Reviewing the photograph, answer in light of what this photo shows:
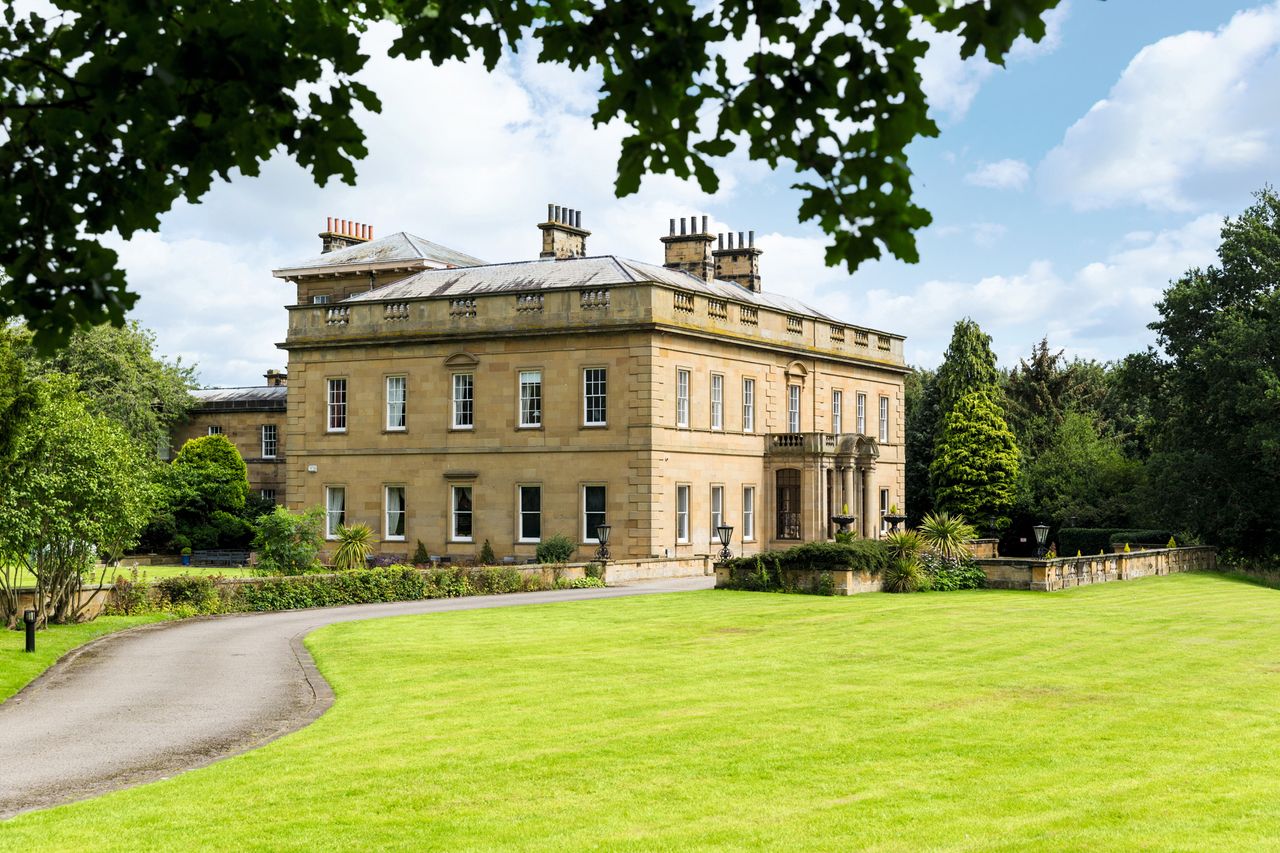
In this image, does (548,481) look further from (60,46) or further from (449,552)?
(60,46)

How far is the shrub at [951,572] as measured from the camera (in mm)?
32562

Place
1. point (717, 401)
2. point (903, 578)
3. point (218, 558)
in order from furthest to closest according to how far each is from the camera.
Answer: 1. point (218, 558)
2. point (717, 401)
3. point (903, 578)

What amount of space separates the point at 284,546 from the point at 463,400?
13.1 meters

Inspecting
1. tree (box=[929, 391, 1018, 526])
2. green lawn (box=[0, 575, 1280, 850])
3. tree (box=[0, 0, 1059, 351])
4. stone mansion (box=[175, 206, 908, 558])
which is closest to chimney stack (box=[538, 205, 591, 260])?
stone mansion (box=[175, 206, 908, 558])

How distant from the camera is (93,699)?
16312mm

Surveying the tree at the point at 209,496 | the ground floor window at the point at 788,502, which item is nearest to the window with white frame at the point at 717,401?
the ground floor window at the point at 788,502

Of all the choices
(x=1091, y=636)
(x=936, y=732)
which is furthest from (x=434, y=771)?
(x=1091, y=636)

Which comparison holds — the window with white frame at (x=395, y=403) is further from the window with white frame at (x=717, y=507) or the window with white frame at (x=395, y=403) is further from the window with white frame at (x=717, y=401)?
the window with white frame at (x=717, y=507)

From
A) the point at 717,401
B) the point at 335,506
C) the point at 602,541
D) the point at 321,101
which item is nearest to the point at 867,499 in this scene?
the point at 717,401

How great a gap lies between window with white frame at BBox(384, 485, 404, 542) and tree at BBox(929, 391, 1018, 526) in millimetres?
24198

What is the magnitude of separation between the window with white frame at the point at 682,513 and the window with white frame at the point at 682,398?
2069 mm

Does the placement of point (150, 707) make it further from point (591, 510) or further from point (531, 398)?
point (531, 398)

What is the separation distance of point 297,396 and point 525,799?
3922 centimetres

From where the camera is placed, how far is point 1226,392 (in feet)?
150
